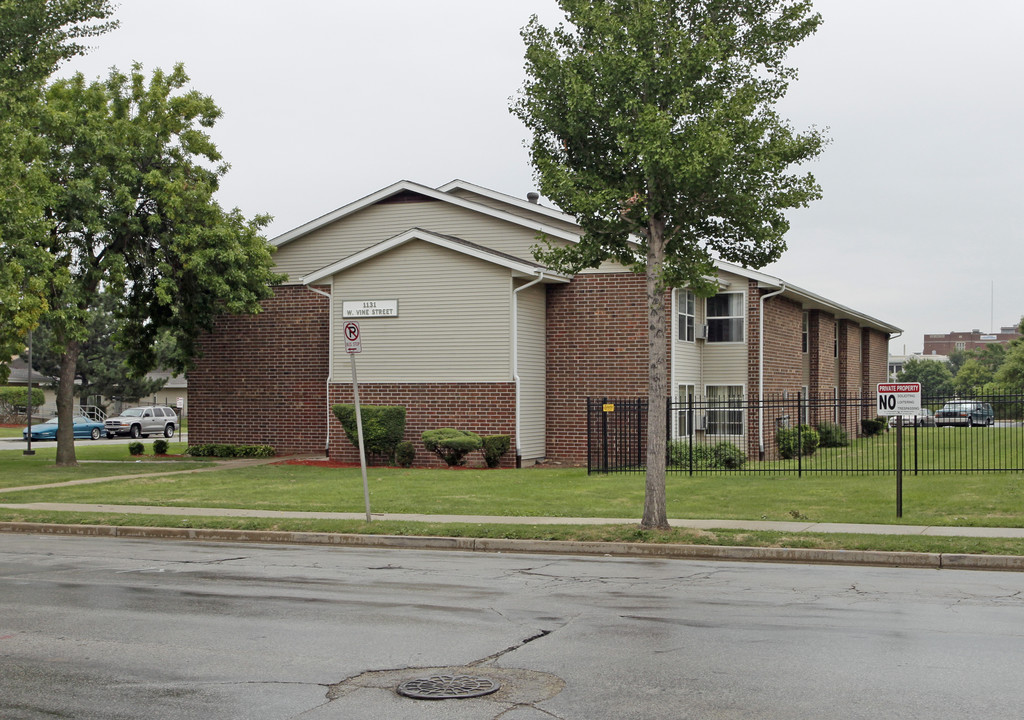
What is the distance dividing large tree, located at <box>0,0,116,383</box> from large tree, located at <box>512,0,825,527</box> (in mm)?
13169

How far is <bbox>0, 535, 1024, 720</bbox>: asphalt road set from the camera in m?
6.42

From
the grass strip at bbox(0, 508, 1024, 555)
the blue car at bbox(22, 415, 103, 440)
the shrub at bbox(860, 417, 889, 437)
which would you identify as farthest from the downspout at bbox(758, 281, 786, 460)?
the blue car at bbox(22, 415, 103, 440)

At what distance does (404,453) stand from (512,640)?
61.6ft

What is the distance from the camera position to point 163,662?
755cm

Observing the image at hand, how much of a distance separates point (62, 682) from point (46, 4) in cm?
2287

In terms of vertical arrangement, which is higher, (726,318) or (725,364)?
(726,318)

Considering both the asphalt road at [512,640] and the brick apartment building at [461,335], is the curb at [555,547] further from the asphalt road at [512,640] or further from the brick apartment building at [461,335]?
the brick apartment building at [461,335]

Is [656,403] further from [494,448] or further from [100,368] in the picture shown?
[100,368]

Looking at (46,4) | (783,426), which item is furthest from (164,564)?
(783,426)

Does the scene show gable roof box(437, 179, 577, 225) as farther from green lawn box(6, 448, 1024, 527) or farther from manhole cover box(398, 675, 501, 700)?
manhole cover box(398, 675, 501, 700)

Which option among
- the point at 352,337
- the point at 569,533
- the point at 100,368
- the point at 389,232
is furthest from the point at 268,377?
the point at 100,368

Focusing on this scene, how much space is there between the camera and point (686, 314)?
30250mm

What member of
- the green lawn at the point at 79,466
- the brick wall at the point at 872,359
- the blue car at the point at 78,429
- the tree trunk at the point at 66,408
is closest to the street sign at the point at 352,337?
the green lawn at the point at 79,466

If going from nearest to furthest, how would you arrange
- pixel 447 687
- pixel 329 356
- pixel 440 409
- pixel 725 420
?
1. pixel 447 687
2. pixel 440 409
3. pixel 329 356
4. pixel 725 420
